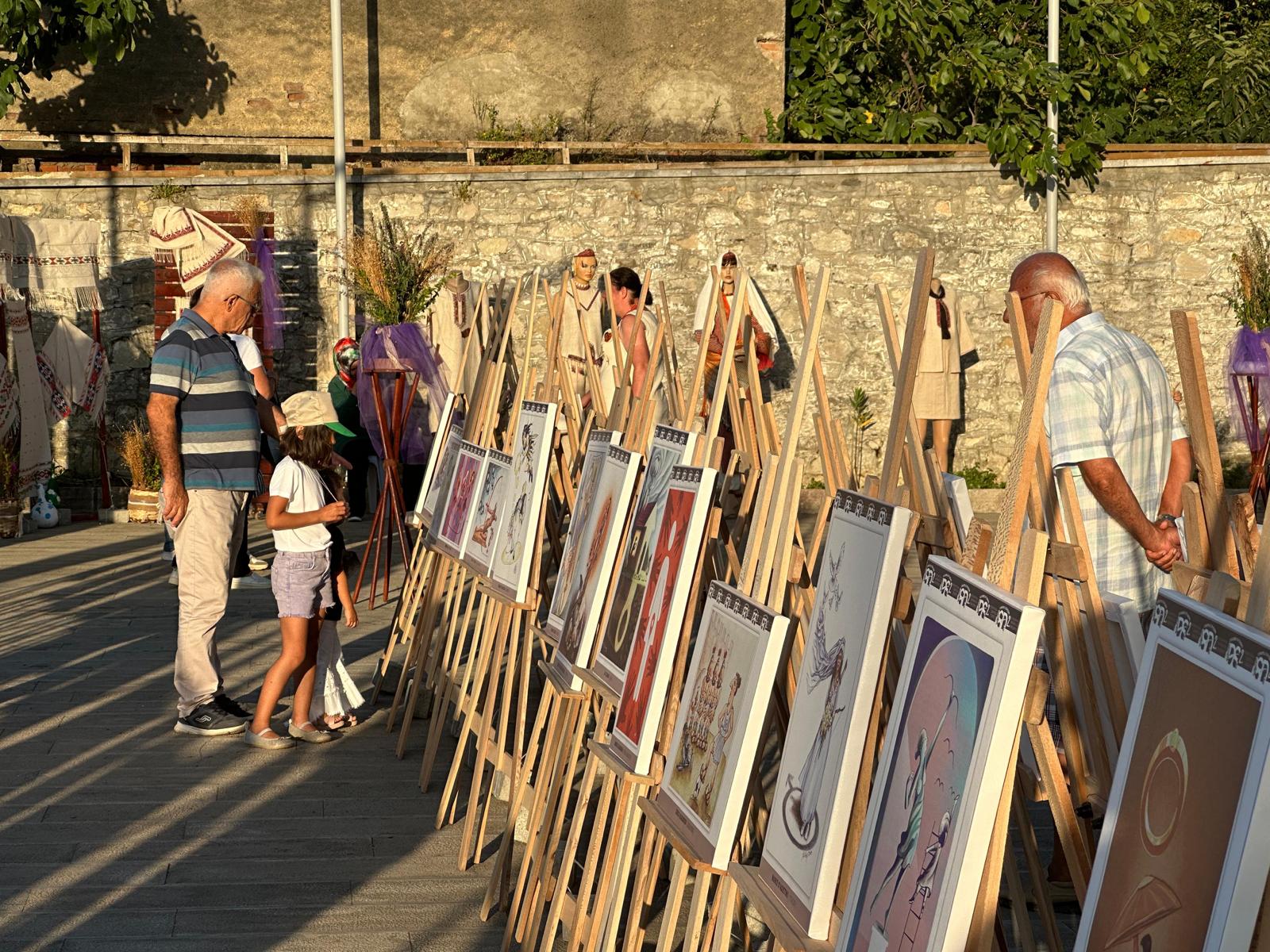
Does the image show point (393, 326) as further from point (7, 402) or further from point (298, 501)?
point (298, 501)

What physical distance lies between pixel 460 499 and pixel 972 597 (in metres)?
3.63

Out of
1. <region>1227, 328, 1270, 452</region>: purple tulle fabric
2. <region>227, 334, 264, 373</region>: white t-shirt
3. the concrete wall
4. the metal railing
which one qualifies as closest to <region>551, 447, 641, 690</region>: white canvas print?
<region>227, 334, 264, 373</region>: white t-shirt

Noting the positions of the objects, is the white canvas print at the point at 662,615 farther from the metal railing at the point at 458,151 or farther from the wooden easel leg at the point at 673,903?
the metal railing at the point at 458,151

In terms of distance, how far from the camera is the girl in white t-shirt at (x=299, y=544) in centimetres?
514

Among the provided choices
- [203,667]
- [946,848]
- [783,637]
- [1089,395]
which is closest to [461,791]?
[203,667]

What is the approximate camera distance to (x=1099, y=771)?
97.9 inches

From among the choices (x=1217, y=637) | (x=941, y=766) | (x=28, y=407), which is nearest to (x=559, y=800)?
(x=941, y=766)

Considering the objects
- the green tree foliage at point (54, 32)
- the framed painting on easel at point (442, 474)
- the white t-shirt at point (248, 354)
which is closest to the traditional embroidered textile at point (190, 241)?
the green tree foliage at point (54, 32)

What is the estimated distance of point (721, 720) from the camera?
8.48 feet

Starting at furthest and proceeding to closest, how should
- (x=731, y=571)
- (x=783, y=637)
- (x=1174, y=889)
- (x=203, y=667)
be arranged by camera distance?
(x=203, y=667) → (x=731, y=571) → (x=783, y=637) → (x=1174, y=889)

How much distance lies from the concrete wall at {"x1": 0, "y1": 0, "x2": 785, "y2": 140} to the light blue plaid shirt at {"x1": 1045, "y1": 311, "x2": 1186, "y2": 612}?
12.3 meters

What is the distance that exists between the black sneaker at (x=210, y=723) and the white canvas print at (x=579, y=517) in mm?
1844

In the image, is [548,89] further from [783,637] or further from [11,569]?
[783,637]

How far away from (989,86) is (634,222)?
366cm
